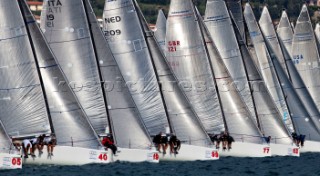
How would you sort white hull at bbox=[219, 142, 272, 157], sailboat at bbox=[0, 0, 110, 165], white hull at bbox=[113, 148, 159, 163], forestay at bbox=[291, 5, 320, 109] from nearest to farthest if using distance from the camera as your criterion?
sailboat at bbox=[0, 0, 110, 165] < white hull at bbox=[113, 148, 159, 163] < white hull at bbox=[219, 142, 272, 157] < forestay at bbox=[291, 5, 320, 109]

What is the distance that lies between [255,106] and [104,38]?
10.8m

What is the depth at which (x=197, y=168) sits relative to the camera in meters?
43.5

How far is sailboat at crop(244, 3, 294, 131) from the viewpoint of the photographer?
57.9 meters

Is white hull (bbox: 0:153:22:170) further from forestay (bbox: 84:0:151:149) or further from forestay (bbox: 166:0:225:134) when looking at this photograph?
forestay (bbox: 166:0:225:134)

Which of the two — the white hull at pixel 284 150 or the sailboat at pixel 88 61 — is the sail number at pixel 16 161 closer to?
the sailboat at pixel 88 61

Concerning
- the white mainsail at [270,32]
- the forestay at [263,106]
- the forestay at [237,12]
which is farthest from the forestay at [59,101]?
the white mainsail at [270,32]

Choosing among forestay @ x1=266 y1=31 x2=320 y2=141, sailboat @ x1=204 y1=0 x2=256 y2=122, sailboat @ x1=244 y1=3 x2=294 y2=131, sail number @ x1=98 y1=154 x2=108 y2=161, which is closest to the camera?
sail number @ x1=98 y1=154 x2=108 y2=161

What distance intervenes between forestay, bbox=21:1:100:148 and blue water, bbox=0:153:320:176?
56.0 inches

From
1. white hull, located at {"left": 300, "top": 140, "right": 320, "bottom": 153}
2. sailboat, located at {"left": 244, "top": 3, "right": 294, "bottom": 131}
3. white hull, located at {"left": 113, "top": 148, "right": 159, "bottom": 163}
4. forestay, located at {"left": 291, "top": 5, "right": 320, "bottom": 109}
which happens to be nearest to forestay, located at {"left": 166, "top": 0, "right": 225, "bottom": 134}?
sailboat, located at {"left": 244, "top": 3, "right": 294, "bottom": 131}

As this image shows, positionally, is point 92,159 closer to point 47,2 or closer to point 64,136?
point 64,136

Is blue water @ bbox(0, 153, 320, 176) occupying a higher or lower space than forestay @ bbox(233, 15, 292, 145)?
lower

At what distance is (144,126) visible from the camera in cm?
4509

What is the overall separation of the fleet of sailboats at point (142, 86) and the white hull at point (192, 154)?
4 centimetres

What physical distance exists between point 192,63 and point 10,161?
1495cm
